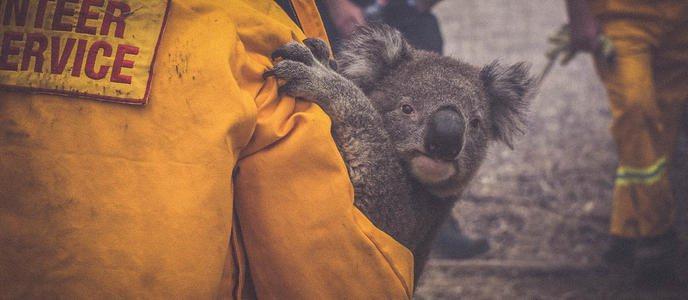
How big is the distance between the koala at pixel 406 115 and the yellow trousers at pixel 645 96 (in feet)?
4.26

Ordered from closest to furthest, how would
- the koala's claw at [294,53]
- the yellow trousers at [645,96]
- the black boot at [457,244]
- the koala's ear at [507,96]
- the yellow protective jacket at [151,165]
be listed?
the yellow protective jacket at [151,165], the koala's claw at [294,53], the koala's ear at [507,96], the yellow trousers at [645,96], the black boot at [457,244]

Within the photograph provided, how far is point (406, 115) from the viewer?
6.56 ft

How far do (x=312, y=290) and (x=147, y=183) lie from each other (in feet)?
1.42

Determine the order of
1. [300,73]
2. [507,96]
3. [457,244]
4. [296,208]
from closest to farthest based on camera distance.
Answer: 1. [296,208]
2. [300,73]
3. [507,96]
4. [457,244]

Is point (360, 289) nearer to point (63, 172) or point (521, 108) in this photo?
point (63, 172)

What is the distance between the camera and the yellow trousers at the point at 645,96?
3229 millimetres

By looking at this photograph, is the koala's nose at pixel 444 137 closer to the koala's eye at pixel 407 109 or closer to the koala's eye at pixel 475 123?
the koala's eye at pixel 407 109

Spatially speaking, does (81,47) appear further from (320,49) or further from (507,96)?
(507,96)

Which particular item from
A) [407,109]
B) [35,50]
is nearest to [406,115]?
[407,109]

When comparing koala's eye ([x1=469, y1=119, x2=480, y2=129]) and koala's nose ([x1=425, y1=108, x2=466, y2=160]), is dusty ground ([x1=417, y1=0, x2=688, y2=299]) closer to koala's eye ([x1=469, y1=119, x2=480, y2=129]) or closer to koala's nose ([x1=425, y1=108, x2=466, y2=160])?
koala's eye ([x1=469, y1=119, x2=480, y2=129])

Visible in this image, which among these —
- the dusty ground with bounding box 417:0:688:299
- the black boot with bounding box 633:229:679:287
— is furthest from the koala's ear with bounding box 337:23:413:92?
the black boot with bounding box 633:229:679:287

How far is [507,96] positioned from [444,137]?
0.65 m

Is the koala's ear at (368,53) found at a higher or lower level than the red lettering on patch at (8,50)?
lower

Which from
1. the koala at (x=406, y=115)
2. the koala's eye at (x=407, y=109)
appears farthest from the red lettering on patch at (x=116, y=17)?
the koala's eye at (x=407, y=109)
